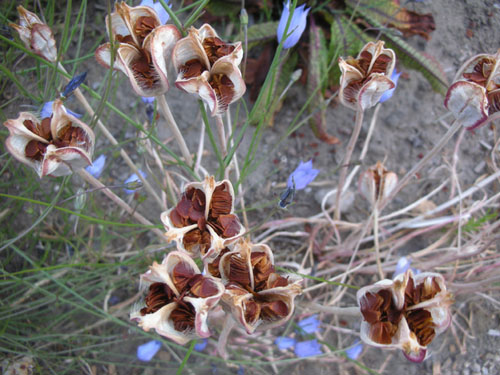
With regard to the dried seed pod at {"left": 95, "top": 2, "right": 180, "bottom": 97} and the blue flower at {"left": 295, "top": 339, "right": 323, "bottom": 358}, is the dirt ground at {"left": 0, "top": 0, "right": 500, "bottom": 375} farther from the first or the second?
the dried seed pod at {"left": 95, "top": 2, "right": 180, "bottom": 97}

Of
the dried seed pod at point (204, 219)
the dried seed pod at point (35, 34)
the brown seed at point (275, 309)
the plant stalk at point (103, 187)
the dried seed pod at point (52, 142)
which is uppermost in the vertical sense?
the dried seed pod at point (35, 34)

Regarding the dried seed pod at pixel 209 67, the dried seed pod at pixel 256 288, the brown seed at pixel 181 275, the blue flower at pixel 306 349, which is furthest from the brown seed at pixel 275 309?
the blue flower at pixel 306 349

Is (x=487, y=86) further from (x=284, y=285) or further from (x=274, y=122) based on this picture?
(x=274, y=122)

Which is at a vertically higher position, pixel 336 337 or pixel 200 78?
pixel 200 78

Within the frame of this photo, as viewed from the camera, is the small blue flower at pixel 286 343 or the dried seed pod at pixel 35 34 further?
the small blue flower at pixel 286 343

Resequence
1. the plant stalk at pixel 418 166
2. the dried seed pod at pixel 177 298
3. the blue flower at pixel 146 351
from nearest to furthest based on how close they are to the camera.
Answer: the dried seed pod at pixel 177 298, the plant stalk at pixel 418 166, the blue flower at pixel 146 351

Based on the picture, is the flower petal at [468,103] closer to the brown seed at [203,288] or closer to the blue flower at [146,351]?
the brown seed at [203,288]

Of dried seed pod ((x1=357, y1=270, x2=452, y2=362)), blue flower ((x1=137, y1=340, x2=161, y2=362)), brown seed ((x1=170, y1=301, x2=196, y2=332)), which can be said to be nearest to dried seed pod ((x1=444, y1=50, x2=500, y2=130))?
dried seed pod ((x1=357, y1=270, x2=452, y2=362))

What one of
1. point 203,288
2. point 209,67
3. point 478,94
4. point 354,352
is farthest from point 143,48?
point 354,352

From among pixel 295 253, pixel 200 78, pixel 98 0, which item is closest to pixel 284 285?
pixel 200 78
